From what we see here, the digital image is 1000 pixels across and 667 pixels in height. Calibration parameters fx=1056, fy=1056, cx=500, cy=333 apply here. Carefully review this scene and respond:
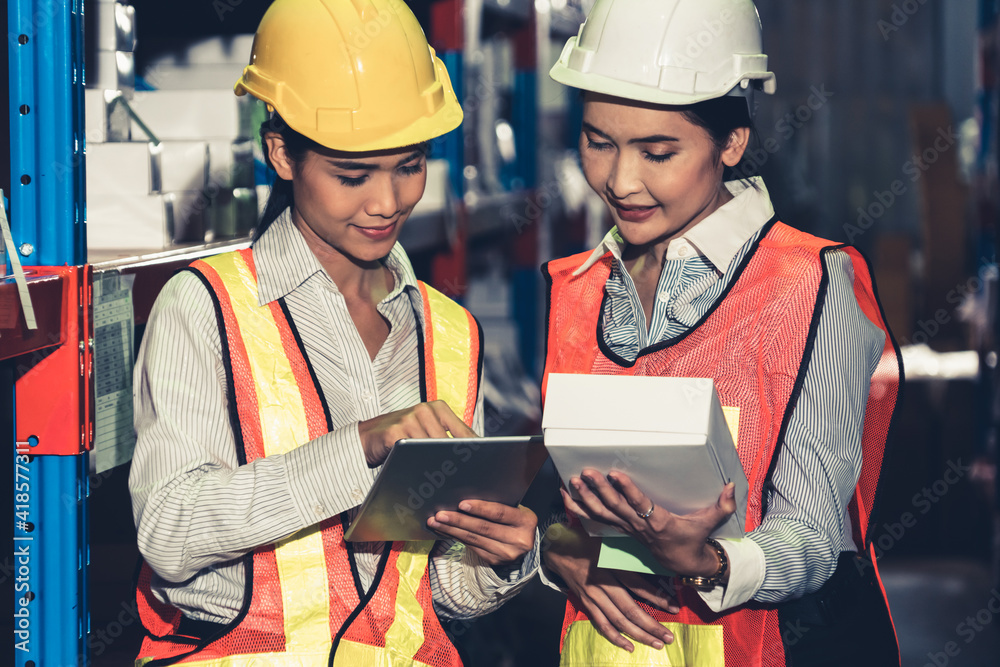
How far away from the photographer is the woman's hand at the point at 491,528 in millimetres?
1217

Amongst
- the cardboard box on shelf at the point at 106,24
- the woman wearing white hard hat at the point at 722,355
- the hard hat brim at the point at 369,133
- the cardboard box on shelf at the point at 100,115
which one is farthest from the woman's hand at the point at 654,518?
the cardboard box on shelf at the point at 106,24

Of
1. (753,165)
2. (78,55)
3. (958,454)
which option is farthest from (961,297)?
(78,55)

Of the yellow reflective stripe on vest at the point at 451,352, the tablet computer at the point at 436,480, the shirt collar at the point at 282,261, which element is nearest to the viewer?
the tablet computer at the point at 436,480

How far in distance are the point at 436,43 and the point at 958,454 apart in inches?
94.7

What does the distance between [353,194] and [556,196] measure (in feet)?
11.6

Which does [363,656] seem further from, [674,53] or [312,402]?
[674,53]

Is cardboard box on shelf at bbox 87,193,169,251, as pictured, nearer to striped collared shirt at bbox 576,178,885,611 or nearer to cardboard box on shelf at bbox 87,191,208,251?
cardboard box on shelf at bbox 87,191,208,251

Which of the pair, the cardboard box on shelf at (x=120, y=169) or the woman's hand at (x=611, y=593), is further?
the cardboard box on shelf at (x=120, y=169)

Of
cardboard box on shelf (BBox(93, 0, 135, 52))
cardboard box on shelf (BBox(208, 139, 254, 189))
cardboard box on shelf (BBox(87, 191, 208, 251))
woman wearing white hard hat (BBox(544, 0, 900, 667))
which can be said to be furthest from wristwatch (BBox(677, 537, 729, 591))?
cardboard box on shelf (BBox(93, 0, 135, 52))

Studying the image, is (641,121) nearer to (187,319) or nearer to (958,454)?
(187,319)

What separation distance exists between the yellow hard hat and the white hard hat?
209mm

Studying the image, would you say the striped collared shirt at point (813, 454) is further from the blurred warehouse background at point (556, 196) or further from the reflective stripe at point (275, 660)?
the reflective stripe at point (275, 660)

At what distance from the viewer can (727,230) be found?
1.29 meters

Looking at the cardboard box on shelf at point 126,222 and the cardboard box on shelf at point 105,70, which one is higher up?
the cardboard box on shelf at point 105,70
